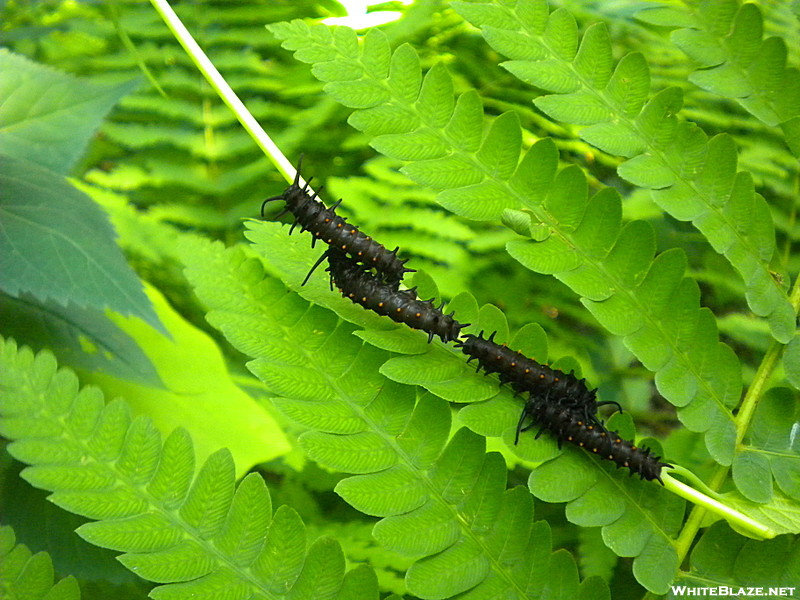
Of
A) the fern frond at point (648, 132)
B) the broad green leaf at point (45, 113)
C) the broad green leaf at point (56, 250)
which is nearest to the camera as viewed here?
the fern frond at point (648, 132)


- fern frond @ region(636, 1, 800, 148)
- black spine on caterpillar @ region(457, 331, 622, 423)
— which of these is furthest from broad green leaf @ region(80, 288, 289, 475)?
fern frond @ region(636, 1, 800, 148)

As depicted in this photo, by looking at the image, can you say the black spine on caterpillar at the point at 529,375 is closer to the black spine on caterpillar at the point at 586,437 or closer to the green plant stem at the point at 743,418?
the black spine on caterpillar at the point at 586,437

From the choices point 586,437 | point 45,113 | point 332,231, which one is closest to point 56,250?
point 45,113

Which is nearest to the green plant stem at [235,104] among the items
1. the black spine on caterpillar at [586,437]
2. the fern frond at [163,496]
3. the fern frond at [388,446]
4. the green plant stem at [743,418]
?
the fern frond at [388,446]

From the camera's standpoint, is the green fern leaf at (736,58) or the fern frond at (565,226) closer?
the fern frond at (565,226)

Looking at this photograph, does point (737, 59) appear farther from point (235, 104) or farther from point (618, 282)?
point (235, 104)

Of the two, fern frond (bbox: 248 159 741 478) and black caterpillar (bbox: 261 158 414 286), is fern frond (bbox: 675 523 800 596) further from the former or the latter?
black caterpillar (bbox: 261 158 414 286)

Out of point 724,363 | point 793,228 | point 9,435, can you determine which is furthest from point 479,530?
point 793,228
